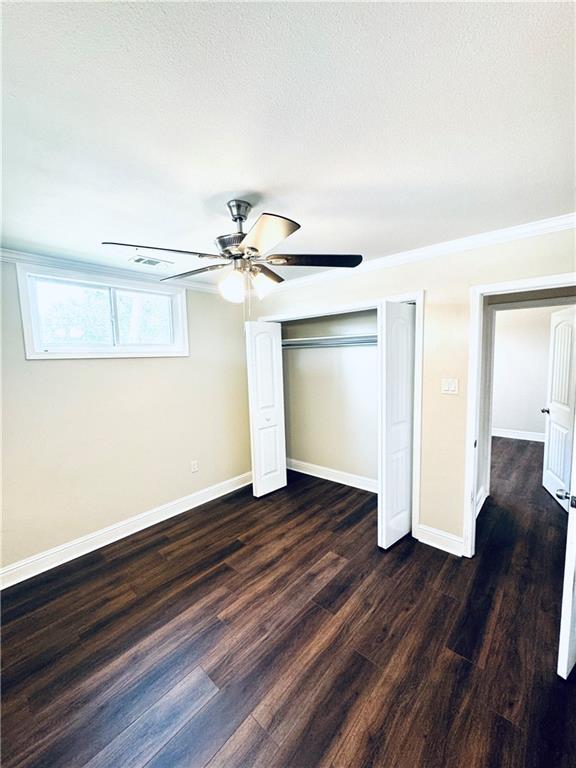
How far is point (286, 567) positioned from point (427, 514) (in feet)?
→ 4.25

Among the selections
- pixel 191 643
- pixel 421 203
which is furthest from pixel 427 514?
pixel 421 203

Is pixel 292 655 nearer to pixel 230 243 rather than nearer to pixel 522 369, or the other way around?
pixel 230 243

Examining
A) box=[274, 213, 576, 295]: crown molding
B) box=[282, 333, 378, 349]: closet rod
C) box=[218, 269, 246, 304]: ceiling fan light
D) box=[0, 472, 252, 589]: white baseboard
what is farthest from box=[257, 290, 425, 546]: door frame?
box=[0, 472, 252, 589]: white baseboard

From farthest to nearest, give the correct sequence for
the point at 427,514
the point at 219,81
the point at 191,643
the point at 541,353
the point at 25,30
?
1. the point at 541,353
2. the point at 427,514
3. the point at 191,643
4. the point at 219,81
5. the point at 25,30

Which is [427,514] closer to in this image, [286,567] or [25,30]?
[286,567]

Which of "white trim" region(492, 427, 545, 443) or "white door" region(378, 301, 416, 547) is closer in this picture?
"white door" region(378, 301, 416, 547)

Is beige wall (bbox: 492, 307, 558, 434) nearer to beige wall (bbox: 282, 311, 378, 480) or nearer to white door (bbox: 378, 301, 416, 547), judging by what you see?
beige wall (bbox: 282, 311, 378, 480)

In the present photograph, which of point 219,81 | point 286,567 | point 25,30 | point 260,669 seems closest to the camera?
point 25,30

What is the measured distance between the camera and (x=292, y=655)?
1729mm

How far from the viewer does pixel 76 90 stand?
96 centimetres

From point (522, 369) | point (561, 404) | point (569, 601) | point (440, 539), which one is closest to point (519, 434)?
point (522, 369)

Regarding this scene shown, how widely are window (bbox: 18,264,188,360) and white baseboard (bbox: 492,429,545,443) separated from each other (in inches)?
232

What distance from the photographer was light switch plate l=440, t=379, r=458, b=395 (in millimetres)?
2455

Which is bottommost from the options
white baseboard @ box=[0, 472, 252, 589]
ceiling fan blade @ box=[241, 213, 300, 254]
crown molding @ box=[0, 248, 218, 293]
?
white baseboard @ box=[0, 472, 252, 589]
